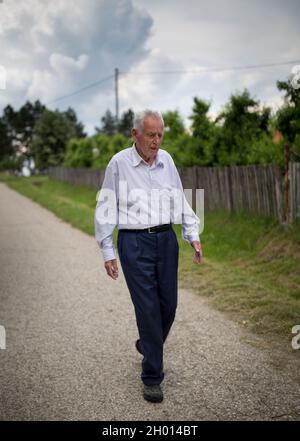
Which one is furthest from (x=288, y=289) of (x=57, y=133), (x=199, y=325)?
(x=57, y=133)

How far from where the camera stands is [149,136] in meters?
3.29

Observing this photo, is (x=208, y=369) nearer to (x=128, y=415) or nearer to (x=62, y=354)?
(x=128, y=415)

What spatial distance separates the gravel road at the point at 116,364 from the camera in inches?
126

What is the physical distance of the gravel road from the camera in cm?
320

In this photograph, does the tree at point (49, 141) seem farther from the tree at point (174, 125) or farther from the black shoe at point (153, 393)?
the black shoe at point (153, 393)

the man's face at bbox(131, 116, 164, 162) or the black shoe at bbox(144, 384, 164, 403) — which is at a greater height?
the man's face at bbox(131, 116, 164, 162)

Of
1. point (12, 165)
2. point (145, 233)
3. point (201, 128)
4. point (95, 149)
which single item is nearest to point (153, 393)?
point (145, 233)

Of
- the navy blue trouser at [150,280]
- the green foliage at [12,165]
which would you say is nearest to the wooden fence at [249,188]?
the navy blue trouser at [150,280]

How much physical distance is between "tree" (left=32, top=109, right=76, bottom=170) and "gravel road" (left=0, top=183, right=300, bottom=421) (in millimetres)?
48687

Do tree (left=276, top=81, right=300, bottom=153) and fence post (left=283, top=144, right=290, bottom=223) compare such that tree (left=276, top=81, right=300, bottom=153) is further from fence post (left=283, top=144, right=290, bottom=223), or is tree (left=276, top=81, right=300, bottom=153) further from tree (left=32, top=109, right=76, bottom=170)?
tree (left=32, top=109, right=76, bottom=170)

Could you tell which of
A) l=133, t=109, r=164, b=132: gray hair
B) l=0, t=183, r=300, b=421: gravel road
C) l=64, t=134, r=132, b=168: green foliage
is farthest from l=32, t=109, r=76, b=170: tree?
l=133, t=109, r=164, b=132: gray hair

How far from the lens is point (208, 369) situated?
3.82 metres
